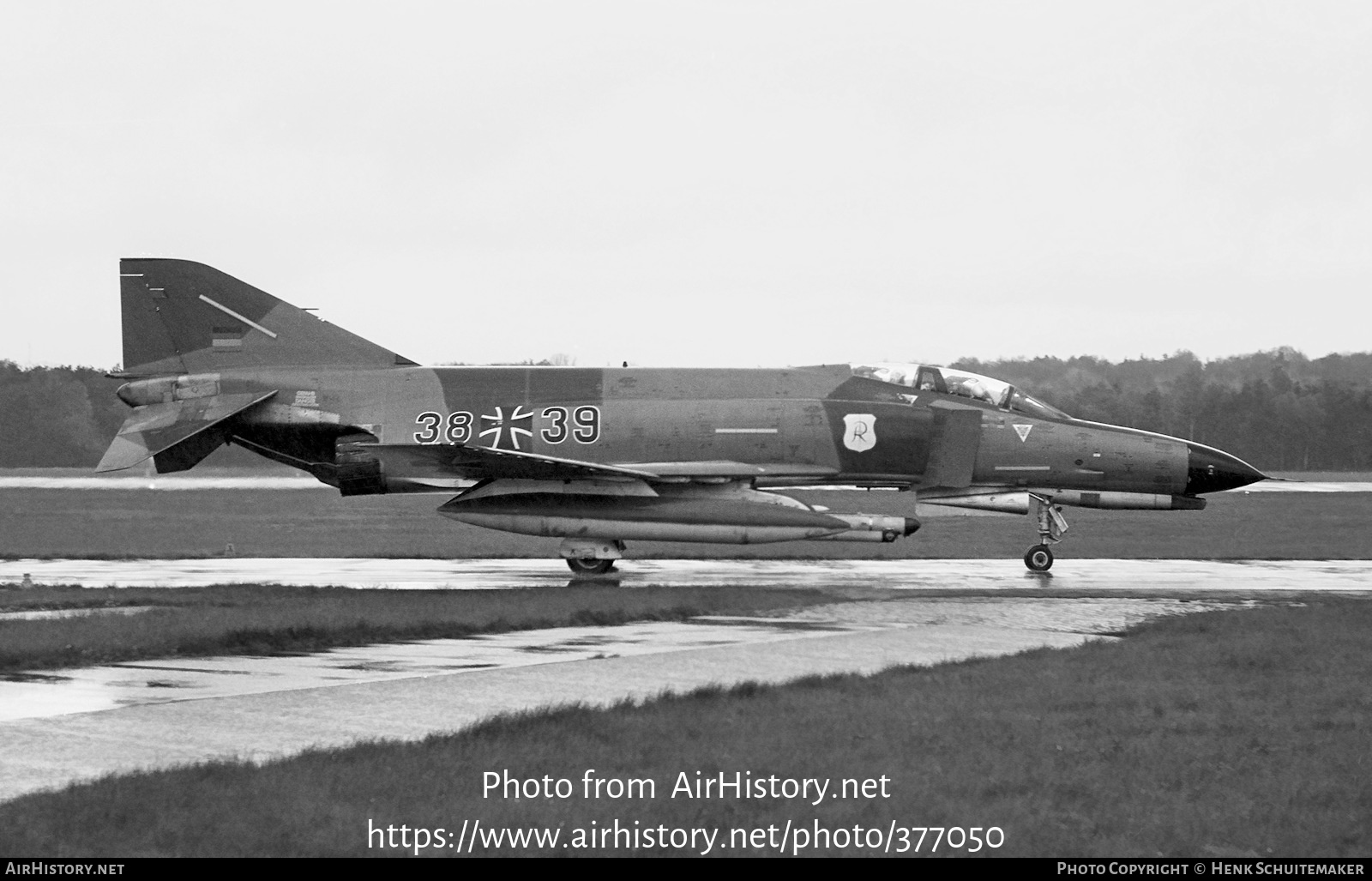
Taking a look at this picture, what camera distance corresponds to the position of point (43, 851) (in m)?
5.55

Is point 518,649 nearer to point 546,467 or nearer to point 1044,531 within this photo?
point 546,467

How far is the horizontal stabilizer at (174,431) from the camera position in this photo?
64.6 feet

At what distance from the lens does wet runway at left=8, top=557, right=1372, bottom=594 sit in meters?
18.2

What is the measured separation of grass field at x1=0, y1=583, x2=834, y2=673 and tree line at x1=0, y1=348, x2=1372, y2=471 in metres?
46.3

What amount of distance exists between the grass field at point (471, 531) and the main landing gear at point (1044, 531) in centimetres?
319

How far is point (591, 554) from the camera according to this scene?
19.4 m

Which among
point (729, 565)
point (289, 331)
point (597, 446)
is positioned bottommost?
point (729, 565)

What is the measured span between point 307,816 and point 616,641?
6227 millimetres

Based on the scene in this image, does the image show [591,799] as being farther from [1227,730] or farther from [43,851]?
[1227,730]

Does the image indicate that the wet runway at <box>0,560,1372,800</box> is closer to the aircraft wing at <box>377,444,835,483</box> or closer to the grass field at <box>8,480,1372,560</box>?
the aircraft wing at <box>377,444,835,483</box>

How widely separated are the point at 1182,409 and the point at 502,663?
192 feet

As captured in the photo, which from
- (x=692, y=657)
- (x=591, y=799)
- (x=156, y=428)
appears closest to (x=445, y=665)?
(x=692, y=657)

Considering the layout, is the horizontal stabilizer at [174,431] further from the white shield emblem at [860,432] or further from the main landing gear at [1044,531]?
the main landing gear at [1044,531]

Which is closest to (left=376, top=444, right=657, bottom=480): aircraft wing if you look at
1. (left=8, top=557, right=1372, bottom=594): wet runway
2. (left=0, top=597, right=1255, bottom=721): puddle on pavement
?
(left=8, top=557, right=1372, bottom=594): wet runway
